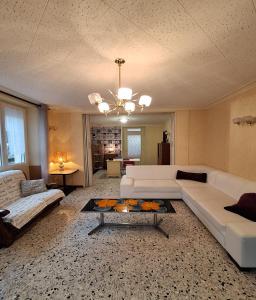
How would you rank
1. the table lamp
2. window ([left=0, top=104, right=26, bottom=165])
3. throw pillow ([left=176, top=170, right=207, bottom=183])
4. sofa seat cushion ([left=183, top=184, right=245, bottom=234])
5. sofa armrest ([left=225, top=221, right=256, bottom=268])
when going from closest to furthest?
1. sofa armrest ([left=225, top=221, right=256, bottom=268])
2. sofa seat cushion ([left=183, top=184, right=245, bottom=234])
3. window ([left=0, top=104, right=26, bottom=165])
4. throw pillow ([left=176, top=170, right=207, bottom=183])
5. the table lamp

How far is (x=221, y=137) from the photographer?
387 centimetres

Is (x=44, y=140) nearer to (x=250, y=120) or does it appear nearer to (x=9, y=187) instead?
(x=9, y=187)

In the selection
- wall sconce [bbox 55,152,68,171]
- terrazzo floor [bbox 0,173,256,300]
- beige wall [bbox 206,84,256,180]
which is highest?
beige wall [bbox 206,84,256,180]

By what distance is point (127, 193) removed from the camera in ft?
11.8

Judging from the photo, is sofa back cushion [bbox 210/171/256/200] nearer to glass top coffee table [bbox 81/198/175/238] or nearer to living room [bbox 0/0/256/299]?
living room [bbox 0/0/256/299]

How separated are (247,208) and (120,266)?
68.0 inches

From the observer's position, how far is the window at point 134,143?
29.3 ft

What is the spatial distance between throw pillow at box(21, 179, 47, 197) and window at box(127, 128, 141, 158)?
604cm

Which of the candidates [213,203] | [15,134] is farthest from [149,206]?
[15,134]

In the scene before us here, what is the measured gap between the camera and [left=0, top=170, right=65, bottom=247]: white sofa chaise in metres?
2.19

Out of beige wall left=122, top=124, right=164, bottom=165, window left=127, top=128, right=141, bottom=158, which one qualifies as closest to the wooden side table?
beige wall left=122, top=124, right=164, bottom=165

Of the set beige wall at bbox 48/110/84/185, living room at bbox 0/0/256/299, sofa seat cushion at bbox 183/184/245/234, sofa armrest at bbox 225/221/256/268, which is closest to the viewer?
living room at bbox 0/0/256/299

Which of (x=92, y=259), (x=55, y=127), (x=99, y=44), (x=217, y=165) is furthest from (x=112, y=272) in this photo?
(x=55, y=127)

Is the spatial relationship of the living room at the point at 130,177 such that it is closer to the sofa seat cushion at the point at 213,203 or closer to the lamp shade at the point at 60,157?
the sofa seat cushion at the point at 213,203
